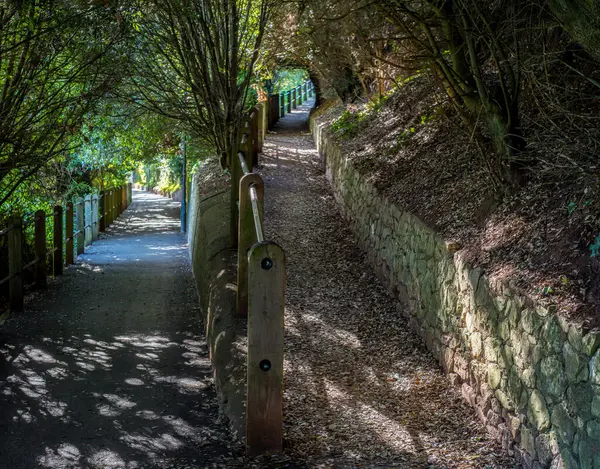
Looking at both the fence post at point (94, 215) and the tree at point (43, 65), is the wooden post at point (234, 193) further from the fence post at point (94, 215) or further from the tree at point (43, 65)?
the fence post at point (94, 215)

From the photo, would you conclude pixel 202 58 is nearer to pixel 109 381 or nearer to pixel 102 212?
pixel 109 381

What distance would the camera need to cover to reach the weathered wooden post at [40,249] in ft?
34.6

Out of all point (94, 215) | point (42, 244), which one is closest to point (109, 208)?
point (94, 215)

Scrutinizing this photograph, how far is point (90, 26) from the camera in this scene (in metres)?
9.59

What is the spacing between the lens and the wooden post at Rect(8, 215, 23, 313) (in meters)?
9.27

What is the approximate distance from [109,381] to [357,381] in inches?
90.7

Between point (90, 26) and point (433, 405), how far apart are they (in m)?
6.72

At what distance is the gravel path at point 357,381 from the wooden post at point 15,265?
3.38 m

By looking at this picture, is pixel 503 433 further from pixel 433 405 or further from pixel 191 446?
pixel 191 446

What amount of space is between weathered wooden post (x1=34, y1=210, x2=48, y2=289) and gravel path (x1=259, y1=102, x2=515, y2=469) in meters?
3.34

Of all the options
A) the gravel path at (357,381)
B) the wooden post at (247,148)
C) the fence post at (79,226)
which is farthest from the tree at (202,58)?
the gravel path at (357,381)

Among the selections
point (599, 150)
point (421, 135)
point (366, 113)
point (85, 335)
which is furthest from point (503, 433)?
point (366, 113)

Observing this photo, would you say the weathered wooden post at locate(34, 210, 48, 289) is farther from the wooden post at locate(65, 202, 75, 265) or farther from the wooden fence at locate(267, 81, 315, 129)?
the wooden fence at locate(267, 81, 315, 129)

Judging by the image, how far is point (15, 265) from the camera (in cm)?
938
